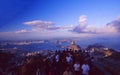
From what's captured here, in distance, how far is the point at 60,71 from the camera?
11.6 m

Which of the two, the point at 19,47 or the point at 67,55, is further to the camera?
the point at 19,47

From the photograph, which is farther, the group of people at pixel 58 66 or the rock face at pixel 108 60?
the rock face at pixel 108 60

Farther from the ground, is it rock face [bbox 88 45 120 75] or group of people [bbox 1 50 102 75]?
group of people [bbox 1 50 102 75]

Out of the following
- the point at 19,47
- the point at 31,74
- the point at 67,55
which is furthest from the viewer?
the point at 19,47

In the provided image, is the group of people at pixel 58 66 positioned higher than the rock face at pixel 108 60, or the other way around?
the group of people at pixel 58 66

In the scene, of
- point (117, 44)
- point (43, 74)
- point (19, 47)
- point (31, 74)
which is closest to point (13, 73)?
point (31, 74)

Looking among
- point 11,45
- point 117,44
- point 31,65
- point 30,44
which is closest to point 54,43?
point 30,44

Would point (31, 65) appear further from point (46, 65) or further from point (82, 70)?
point (82, 70)

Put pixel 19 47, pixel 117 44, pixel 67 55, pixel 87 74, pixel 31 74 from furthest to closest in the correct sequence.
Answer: pixel 117 44 < pixel 19 47 < pixel 67 55 < pixel 31 74 < pixel 87 74

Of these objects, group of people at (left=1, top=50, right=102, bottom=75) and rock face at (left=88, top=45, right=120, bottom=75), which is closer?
group of people at (left=1, top=50, right=102, bottom=75)

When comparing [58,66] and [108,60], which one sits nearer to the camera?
[58,66]

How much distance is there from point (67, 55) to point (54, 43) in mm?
13719

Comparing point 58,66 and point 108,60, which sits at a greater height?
point 58,66

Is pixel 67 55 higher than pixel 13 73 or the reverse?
higher
